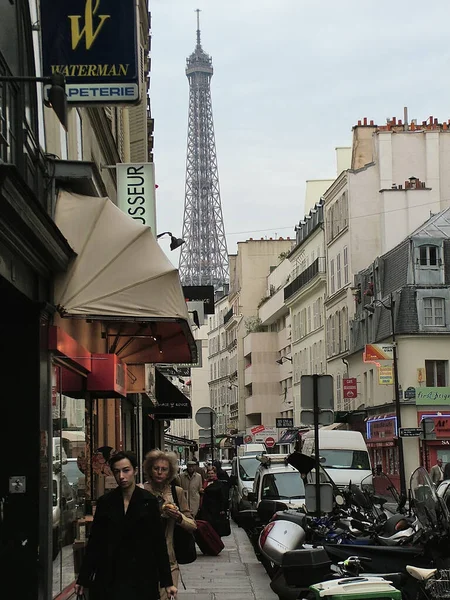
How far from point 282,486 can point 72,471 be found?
10921mm

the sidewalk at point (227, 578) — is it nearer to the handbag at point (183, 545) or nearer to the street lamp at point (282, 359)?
the handbag at point (183, 545)

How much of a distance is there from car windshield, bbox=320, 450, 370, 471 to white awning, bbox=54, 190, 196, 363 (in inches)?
974

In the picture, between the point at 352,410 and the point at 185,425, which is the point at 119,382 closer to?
the point at 352,410

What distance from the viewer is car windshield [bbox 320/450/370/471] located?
37219 mm

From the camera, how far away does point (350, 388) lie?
205 ft

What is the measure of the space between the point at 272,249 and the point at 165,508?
336ft

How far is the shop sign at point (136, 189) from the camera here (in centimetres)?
2295

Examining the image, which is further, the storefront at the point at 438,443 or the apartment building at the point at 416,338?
the apartment building at the point at 416,338

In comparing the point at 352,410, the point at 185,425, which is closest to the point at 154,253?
the point at 352,410

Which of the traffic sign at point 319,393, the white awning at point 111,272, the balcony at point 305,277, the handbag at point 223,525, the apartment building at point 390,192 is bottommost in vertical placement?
the handbag at point 223,525

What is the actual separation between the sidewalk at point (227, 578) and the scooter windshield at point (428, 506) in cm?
475

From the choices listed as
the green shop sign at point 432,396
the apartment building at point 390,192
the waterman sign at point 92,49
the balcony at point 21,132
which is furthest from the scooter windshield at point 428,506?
the apartment building at point 390,192

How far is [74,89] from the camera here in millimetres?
11938

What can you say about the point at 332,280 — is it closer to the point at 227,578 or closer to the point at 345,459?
the point at 345,459
